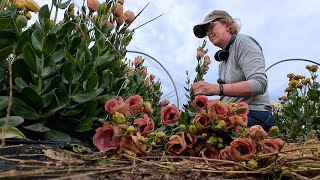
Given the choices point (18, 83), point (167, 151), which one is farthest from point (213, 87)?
point (18, 83)

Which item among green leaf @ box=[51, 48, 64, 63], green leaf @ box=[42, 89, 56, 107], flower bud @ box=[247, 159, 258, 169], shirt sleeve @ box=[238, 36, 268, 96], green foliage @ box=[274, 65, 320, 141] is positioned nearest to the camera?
flower bud @ box=[247, 159, 258, 169]

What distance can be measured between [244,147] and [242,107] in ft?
0.65

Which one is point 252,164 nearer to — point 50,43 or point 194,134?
point 194,134

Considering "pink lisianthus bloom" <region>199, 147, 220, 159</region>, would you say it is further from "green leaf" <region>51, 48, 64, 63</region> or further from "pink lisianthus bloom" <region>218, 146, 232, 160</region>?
"green leaf" <region>51, 48, 64, 63</region>

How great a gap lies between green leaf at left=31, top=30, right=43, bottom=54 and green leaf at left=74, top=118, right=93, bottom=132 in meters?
0.31

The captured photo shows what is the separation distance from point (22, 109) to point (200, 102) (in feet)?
2.03

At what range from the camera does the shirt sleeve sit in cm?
242

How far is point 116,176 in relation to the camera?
1.06 m

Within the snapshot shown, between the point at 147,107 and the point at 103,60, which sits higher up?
the point at 103,60

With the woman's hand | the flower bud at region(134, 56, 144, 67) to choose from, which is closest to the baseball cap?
the flower bud at region(134, 56, 144, 67)

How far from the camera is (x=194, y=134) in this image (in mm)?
1418

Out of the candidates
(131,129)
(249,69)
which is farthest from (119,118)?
(249,69)

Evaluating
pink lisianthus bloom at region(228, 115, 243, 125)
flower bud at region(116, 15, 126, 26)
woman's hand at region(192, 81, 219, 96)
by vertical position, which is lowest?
pink lisianthus bloom at region(228, 115, 243, 125)

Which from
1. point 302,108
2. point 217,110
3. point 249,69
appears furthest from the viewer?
point 302,108
